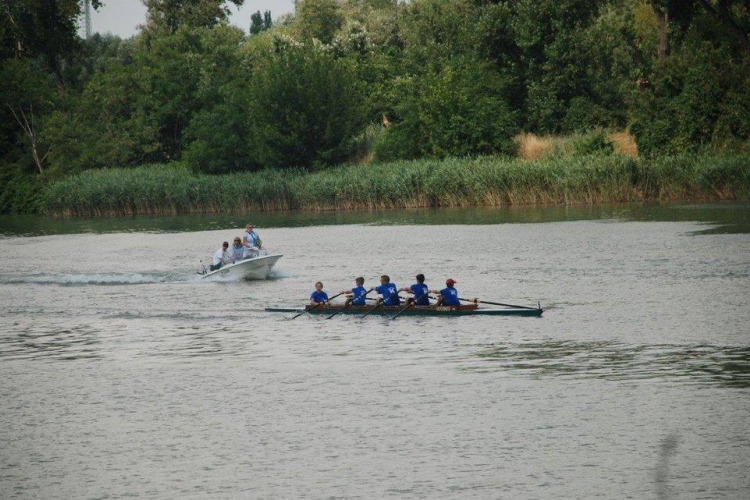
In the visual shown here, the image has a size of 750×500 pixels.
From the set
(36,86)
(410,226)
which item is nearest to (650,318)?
(410,226)

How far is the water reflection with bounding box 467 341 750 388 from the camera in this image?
81.3ft

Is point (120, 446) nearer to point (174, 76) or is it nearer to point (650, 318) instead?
point (650, 318)

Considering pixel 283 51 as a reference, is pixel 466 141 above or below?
below

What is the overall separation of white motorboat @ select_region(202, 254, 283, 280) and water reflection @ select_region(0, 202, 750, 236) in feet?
63.7

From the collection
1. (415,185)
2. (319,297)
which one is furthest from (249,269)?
(415,185)

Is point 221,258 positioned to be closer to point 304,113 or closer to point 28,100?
point 304,113

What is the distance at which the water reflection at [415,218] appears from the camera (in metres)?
59.1

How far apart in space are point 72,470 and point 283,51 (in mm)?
76371

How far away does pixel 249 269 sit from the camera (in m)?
45.7

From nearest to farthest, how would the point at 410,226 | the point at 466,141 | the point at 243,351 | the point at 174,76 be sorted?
the point at 243,351 → the point at 410,226 → the point at 466,141 → the point at 174,76

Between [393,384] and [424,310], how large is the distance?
8.52 m

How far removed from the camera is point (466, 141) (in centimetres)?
8212

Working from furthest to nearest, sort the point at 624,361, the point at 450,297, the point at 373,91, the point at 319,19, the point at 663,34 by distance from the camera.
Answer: the point at 319,19 < the point at 373,91 < the point at 663,34 < the point at 450,297 < the point at 624,361

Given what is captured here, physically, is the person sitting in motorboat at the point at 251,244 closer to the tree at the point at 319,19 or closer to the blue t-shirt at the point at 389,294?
the blue t-shirt at the point at 389,294
